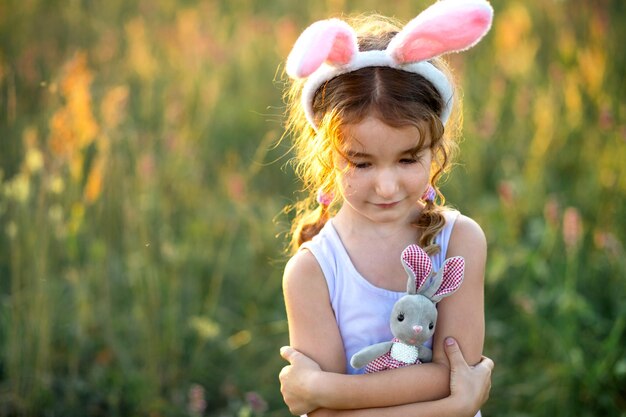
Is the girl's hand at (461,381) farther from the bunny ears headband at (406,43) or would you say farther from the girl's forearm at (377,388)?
the bunny ears headband at (406,43)

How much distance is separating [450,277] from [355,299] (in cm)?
21

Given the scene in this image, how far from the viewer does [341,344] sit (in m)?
1.75

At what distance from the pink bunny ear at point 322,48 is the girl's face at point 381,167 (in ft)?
0.47

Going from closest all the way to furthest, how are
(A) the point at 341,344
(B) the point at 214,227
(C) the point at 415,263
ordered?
(C) the point at 415,263 < (A) the point at 341,344 < (B) the point at 214,227

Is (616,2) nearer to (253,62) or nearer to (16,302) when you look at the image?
(253,62)

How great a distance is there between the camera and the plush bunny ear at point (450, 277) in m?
1.65

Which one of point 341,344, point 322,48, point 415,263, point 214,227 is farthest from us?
point 214,227

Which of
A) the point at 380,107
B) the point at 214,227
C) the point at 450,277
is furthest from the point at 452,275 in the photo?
the point at 214,227

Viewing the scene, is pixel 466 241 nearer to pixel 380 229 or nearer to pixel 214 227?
pixel 380 229

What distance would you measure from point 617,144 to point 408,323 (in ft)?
8.02

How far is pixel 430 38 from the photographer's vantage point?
1.62 meters

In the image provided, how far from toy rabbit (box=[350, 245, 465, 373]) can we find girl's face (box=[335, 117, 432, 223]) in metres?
0.11

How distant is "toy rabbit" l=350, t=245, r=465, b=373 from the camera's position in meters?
1.63

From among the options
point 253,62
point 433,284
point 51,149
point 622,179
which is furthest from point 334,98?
point 253,62
